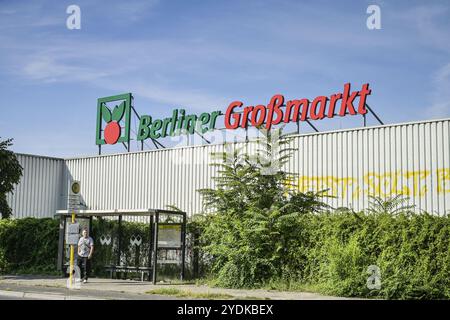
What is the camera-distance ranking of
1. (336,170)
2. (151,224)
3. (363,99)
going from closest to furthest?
(151,224)
(336,170)
(363,99)

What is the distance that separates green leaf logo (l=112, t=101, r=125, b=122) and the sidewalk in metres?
15.0

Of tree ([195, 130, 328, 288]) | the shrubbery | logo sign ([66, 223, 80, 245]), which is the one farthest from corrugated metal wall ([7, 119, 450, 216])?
logo sign ([66, 223, 80, 245])

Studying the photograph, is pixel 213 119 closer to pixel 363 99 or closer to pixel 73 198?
pixel 363 99

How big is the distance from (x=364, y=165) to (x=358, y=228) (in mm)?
6867

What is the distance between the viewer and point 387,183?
24.7 metres

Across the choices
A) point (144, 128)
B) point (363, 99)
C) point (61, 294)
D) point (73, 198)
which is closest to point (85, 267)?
point (73, 198)

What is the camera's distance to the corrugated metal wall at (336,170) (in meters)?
23.8

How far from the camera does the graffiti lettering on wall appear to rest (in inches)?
Result: 925

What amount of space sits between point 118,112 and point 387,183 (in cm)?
1820

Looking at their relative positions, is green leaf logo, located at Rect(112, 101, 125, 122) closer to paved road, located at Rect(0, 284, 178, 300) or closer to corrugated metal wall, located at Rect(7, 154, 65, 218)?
corrugated metal wall, located at Rect(7, 154, 65, 218)

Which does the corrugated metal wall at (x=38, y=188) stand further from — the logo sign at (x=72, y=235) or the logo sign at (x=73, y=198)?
the logo sign at (x=73, y=198)

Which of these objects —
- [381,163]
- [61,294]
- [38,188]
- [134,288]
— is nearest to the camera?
[61,294]
